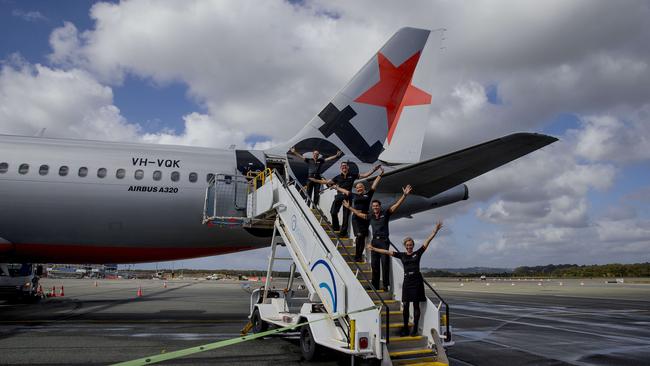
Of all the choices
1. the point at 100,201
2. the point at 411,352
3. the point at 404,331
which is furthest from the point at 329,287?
the point at 100,201

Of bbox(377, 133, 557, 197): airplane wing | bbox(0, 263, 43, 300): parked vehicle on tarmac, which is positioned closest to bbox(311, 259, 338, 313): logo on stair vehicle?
bbox(377, 133, 557, 197): airplane wing

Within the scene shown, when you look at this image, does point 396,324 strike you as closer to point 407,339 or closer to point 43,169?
point 407,339

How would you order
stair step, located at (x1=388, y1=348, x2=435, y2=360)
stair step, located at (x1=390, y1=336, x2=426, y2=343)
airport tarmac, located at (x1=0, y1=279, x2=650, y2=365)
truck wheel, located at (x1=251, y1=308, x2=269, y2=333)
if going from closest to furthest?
stair step, located at (x1=388, y1=348, x2=435, y2=360), stair step, located at (x1=390, y1=336, x2=426, y2=343), airport tarmac, located at (x1=0, y1=279, x2=650, y2=365), truck wheel, located at (x1=251, y1=308, x2=269, y2=333)

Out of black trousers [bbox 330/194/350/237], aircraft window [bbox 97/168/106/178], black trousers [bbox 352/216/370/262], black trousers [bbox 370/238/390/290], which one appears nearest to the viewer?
black trousers [bbox 370/238/390/290]

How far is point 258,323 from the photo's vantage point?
1018cm

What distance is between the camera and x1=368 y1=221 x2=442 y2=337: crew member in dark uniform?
6910mm

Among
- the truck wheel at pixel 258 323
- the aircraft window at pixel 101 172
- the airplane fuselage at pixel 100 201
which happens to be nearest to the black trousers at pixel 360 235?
the truck wheel at pixel 258 323

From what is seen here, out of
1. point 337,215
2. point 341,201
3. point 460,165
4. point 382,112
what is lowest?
point 337,215

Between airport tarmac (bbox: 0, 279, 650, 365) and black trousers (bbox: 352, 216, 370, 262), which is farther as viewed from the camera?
black trousers (bbox: 352, 216, 370, 262)

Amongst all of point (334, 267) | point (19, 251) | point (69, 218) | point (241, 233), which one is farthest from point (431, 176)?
point (19, 251)

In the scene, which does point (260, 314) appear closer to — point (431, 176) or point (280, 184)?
point (280, 184)

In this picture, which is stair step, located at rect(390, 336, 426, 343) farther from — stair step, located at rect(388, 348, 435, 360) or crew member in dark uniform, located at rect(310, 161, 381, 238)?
crew member in dark uniform, located at rect(310, 161, 381, 238)

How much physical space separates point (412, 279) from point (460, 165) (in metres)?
4.19

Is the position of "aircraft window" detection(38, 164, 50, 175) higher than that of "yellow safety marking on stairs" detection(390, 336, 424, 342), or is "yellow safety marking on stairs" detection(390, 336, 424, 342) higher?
"aircraft window" detection(38, 164, 50, 175)
